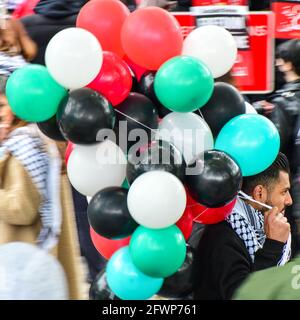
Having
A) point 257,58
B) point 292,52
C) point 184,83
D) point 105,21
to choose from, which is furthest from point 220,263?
point 257,58

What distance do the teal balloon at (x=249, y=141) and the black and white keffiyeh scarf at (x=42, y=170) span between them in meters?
0.91

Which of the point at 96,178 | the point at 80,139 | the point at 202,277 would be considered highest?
the point at 80,139

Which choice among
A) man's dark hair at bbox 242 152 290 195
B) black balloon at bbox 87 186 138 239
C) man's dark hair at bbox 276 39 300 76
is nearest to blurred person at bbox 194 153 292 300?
man's dark hair at bbox 242 152 290 195

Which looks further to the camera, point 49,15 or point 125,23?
point 49,15

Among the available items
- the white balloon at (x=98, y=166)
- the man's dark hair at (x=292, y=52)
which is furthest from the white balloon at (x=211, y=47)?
the man's dark hair at (x=292, y=52)

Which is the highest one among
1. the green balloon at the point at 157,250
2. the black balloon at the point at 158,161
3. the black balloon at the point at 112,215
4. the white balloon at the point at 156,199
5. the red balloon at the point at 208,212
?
the black balloon at the point at 158,161

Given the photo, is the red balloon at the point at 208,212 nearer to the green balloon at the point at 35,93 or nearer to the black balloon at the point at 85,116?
the black balloon at the point at 85,116

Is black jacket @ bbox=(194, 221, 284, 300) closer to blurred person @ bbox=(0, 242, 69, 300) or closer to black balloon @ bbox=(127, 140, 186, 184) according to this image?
black balloon @ bbox=(127, 140, 186, 184)

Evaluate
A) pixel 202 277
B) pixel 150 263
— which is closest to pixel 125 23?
pixel 150 263

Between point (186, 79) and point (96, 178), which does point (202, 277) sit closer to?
point (96, 178)

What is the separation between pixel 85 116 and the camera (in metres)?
2.15

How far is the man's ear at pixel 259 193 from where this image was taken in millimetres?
2773
